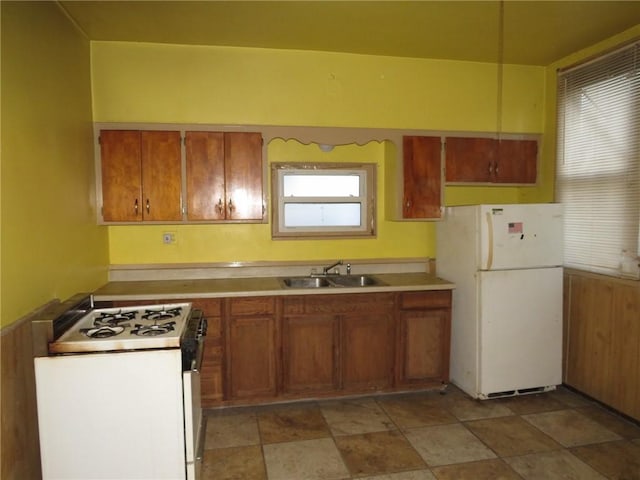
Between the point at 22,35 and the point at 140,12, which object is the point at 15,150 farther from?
the point at 140,12

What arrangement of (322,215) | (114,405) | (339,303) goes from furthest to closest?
(322,215), (339,303), (114,405)

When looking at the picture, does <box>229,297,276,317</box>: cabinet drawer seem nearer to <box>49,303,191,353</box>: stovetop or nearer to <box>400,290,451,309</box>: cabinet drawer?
<box>49,303,191,353</box>: stovetop

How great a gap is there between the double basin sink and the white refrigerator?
81cm

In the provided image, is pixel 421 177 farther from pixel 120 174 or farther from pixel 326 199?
pixel 120 174

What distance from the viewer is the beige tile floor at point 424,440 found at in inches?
99.3

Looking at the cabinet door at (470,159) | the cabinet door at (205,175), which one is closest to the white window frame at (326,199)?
the cabinet door at (205,175)

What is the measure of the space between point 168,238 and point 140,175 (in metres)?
0.59

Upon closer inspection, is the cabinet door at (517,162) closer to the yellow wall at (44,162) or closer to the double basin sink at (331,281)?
the double basin sink at (331,281)

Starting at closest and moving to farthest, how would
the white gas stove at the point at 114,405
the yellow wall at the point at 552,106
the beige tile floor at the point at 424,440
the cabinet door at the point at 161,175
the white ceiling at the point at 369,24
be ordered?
the white gas stove at the point at 114,405 < the beige tile floor at the point at 424,440 < the white ceiling at the point at 369,24 < the cabinet door at the point at 161,175 < the yellow wall at the point at 552,106

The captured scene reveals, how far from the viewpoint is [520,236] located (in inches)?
131

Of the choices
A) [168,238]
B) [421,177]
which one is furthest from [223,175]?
[421,177]

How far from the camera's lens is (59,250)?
8.45 ft

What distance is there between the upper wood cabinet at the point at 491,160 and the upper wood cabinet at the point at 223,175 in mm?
1671

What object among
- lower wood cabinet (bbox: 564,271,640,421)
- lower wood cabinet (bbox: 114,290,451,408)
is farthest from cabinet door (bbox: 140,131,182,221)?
lower wood cabinet (bbox: 564,271,640,421)
